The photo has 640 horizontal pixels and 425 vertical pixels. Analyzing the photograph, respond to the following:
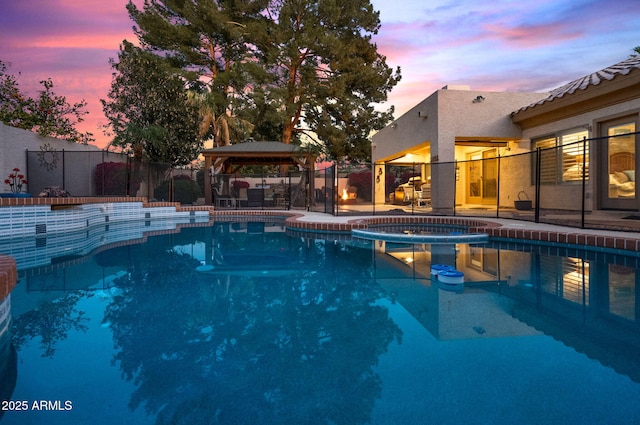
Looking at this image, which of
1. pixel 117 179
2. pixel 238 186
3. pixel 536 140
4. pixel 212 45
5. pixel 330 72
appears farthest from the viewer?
pixel 330 72

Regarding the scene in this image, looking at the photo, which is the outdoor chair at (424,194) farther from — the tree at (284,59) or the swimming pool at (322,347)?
the swimming pool at (322,347)

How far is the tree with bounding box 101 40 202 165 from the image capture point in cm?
1581

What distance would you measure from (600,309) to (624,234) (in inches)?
178

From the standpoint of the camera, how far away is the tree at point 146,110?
51.9ft

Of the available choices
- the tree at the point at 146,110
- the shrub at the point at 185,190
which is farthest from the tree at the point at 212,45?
the shrub at the point at 185,190

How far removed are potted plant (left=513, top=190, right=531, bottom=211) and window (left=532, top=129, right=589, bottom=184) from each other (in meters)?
0.81

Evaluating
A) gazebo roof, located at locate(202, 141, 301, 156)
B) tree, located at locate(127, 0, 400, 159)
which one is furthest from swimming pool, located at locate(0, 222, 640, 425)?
tree, located at locate(127, 0, 400, 159)

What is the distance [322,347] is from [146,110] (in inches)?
650

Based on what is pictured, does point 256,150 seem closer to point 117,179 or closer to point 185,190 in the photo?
point 185,190

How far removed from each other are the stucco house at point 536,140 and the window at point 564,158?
3cm

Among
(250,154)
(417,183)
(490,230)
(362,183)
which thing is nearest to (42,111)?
(250,154)

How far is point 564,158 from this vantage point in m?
10.7

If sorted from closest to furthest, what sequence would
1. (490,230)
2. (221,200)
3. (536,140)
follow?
(490,230)
(536,140)
(221,200)

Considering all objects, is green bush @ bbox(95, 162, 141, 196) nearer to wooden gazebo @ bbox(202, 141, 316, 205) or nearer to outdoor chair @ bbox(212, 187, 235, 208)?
wooden gazebo @ bbox(202, 141, 316, 205)
